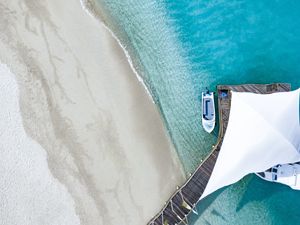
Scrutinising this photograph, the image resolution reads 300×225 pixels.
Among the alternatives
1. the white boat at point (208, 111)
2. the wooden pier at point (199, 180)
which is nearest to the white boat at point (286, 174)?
the wooden pier at point (199, 180)

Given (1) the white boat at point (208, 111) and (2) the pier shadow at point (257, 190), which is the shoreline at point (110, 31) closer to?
(1) the white boat at point (208, 111)

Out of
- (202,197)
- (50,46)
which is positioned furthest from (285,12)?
(50,46)

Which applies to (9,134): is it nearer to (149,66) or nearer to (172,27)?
(149,66)

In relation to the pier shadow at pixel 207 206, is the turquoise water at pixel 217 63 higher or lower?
higher

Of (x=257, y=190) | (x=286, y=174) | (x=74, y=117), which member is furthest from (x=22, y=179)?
(x=286, y=174)

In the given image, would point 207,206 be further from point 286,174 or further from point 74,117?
point 74,117

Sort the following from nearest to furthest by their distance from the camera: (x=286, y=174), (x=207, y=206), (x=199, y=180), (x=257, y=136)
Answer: (x=257, y=136)
(x=286, y=174)
(x=199, y=180)
(x=207, y=206)
